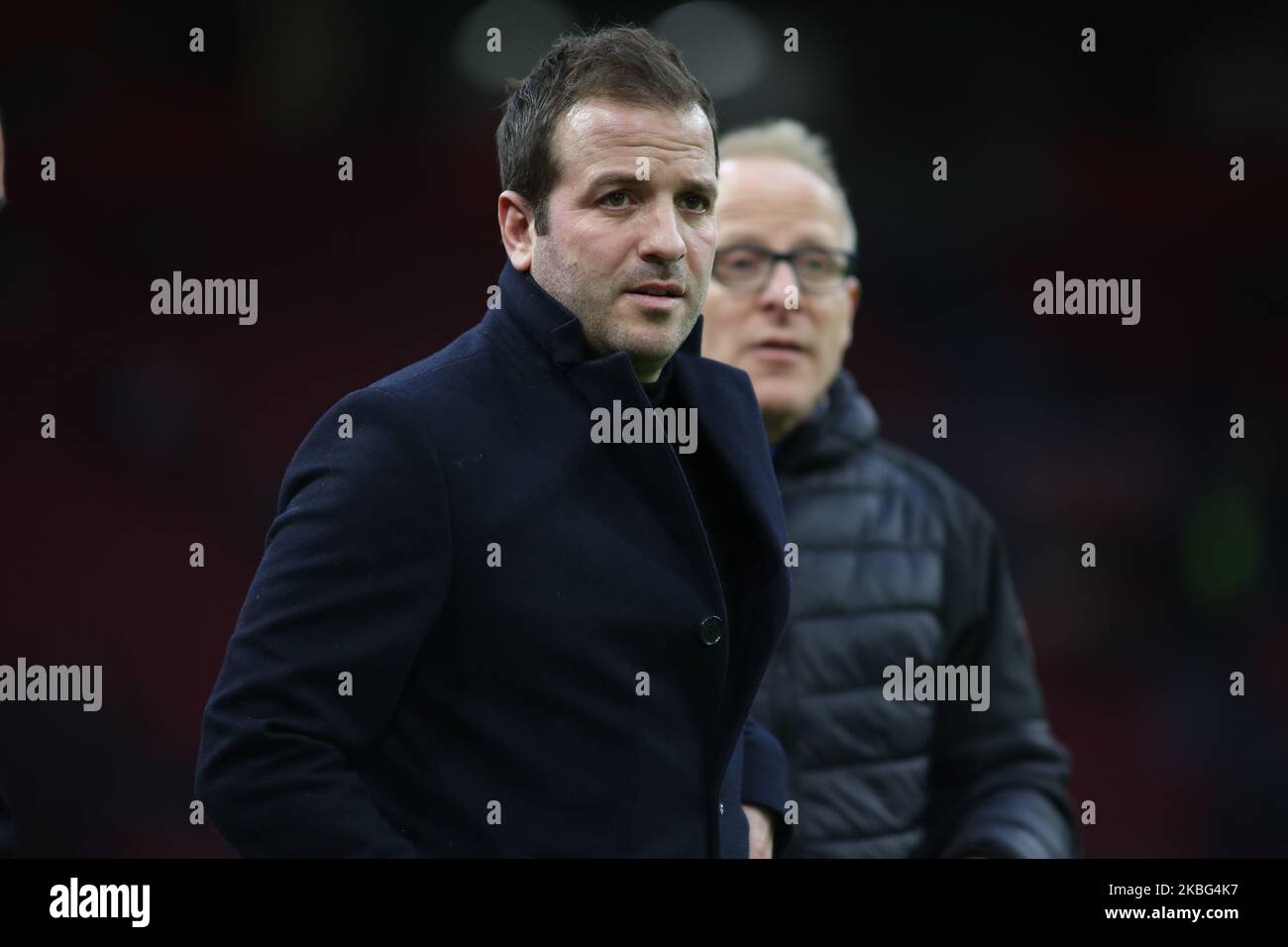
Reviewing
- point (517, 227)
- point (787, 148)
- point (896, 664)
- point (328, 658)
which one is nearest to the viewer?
point (328, 658)

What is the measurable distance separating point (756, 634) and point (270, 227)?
12.0ft

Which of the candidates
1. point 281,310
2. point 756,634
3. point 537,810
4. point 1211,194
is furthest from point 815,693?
point 1211,194

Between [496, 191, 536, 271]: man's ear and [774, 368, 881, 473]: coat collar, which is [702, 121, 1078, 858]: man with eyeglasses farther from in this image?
[496, 191, 536, 271]: man's ear

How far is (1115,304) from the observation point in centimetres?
573

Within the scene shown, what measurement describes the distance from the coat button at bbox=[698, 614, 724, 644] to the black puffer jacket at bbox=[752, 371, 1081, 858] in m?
1.27

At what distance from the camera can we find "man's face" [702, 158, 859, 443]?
3.67m

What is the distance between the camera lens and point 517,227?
7.49 ft

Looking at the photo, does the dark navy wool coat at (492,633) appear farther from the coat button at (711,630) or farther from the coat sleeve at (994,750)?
the coat sleeve at (994,750)

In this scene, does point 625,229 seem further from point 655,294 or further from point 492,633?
point 492,633

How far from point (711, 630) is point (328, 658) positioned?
53 centimetres

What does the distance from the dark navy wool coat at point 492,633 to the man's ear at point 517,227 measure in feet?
0.09

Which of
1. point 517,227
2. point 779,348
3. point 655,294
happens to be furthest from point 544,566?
point 779,348

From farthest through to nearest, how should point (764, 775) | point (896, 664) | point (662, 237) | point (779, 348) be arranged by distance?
point (779, 348), point (896, 664), point (764, 775), point (662, 237)

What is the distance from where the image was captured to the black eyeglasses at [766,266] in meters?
→ 3.74
